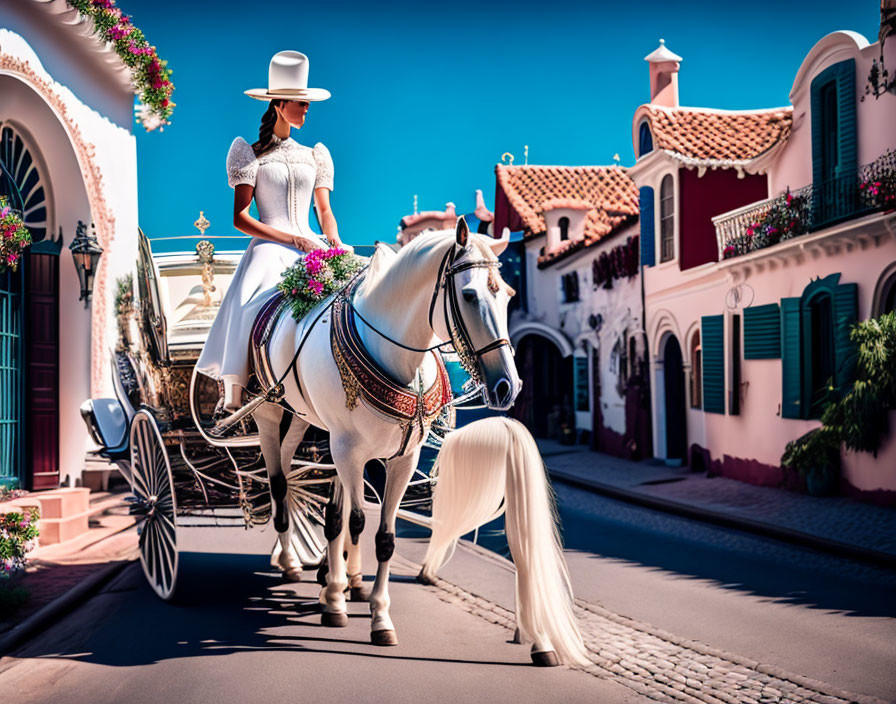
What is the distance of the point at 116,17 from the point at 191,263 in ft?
15.4

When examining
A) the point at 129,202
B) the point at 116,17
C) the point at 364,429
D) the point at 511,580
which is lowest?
the point at 511,580

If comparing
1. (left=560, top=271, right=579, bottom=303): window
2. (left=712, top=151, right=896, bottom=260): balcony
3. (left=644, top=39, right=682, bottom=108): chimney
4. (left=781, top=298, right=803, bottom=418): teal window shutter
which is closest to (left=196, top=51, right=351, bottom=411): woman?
(left=712, top=151, right=896, bottom=260): balcony

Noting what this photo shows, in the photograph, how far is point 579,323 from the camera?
2616 cm

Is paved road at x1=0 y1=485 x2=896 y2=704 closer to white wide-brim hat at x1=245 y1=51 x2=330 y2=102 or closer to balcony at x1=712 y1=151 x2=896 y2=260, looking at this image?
white wide-brim hat at x1=245 y1=51 x2=330 y2=102

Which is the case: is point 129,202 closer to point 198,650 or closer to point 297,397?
point 297,397

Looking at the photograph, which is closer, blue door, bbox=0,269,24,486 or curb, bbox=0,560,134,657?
curb, bbox=0,560,134,657

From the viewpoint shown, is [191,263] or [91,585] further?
[191,263]

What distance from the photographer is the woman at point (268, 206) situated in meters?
6.21

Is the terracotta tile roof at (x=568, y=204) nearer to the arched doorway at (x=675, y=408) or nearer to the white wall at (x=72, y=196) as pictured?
the arched doorway at (x=675, y=408)

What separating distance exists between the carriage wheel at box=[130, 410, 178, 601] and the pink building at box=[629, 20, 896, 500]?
9.67 meters

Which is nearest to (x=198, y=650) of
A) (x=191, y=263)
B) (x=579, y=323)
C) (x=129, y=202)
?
(x=191, y=263)

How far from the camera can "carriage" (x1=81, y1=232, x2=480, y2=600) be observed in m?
6.58

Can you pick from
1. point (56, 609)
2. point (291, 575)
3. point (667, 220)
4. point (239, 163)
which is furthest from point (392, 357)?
point (667, 220)

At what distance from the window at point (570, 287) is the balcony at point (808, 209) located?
9.21 m
